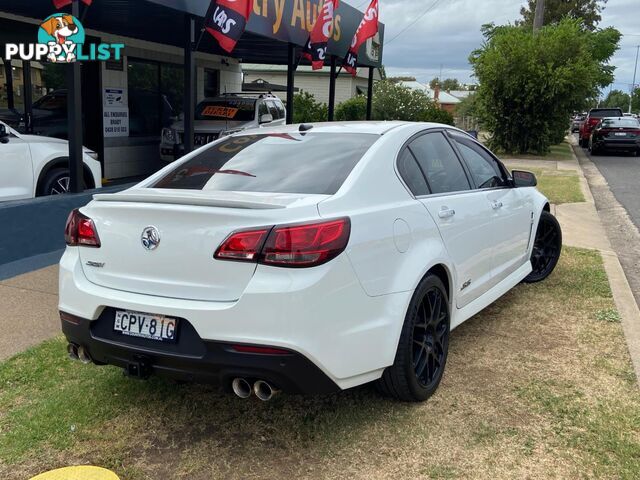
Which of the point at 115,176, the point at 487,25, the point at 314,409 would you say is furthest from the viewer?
the point at 487,25

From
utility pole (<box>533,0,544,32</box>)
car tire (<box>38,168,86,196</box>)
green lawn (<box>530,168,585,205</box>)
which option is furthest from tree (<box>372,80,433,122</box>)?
car tire (<box>38,168,86,196</box>)

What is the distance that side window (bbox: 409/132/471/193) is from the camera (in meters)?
3.98

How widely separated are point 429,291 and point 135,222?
66.5 inches

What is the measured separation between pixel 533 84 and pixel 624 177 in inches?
233

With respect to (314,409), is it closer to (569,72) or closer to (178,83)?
(178,83)

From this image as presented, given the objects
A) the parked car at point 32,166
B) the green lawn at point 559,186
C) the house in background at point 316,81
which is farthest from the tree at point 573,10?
the parked car at point 32,166

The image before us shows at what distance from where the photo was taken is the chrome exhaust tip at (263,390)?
9.50 feet

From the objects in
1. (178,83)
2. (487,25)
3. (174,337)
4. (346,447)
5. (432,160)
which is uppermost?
(487,25)

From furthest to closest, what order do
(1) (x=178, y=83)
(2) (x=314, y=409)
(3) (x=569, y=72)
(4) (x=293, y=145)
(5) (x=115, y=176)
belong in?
(3) (x=569, y=72), (1) (x=178, y=83), (5) (x=115, y=176), (4) (x=293, y=145), (2) (x=314, y=409)

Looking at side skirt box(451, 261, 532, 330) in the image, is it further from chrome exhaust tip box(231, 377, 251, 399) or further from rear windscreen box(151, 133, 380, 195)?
chrome exhaust tip box(231, 377, 251, 399)

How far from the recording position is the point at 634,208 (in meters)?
11.6

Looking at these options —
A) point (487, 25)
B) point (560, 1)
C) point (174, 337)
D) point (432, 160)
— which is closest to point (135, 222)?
point (174, 337)

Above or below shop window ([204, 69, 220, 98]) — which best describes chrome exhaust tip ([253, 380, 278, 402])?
below

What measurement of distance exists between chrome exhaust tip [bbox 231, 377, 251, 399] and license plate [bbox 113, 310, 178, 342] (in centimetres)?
36
